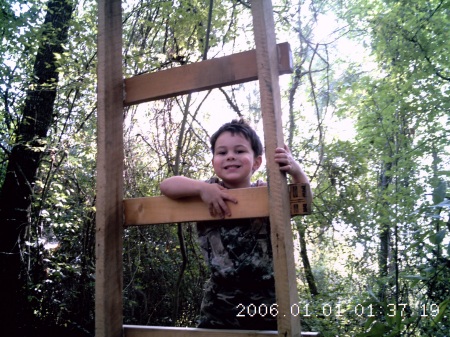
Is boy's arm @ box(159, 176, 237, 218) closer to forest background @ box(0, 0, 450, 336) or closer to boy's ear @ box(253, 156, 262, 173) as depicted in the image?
boy's ear @ box(253, 156, 262, 173)

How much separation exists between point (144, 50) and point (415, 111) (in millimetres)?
2169

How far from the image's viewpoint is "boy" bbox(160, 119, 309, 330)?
1.54 m

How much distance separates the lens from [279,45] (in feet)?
4.09

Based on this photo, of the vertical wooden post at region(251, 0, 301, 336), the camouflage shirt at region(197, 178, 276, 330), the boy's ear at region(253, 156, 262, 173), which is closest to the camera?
the vertical wooden post at region(251, 0, 301, 336)

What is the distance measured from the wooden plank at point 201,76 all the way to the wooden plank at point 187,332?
80 centimetres

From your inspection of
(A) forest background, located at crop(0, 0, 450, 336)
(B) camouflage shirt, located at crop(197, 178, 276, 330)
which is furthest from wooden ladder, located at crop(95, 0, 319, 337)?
(A) forest background, located at crop(0, 0, 450, 336)

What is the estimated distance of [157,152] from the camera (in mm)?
3268

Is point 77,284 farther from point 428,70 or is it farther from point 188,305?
point 428,70

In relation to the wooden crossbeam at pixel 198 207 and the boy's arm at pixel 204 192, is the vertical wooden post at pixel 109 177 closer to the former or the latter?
the wooden crossbeam at pixel 198 207

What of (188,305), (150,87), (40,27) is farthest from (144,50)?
(188,305)

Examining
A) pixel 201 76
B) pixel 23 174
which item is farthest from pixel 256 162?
pixel 23 174

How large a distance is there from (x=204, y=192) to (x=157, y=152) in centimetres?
213

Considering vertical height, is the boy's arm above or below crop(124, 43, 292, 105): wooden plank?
below

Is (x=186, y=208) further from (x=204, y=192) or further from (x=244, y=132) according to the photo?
(x=244, y=132)
